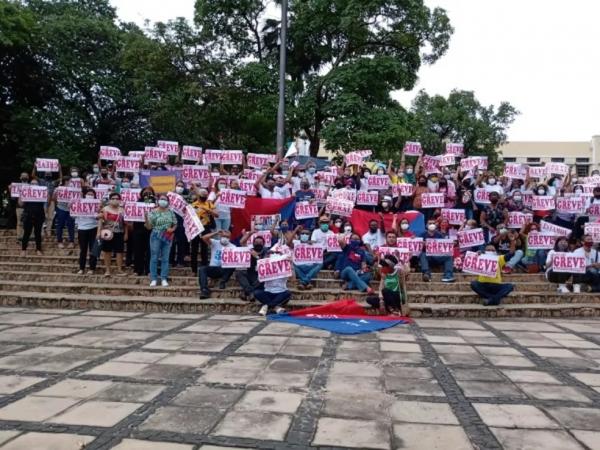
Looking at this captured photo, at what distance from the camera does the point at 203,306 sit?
8.77 metres

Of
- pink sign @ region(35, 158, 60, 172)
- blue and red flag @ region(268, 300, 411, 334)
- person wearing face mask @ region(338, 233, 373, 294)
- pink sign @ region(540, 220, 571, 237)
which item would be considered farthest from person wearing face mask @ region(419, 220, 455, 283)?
pink sign @ region(35, 158, 60, 172)

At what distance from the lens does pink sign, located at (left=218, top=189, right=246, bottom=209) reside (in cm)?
1029

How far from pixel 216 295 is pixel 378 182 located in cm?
483

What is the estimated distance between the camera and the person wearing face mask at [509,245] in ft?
34.9

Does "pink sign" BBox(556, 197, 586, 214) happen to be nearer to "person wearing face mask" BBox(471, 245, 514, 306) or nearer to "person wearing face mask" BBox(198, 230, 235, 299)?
"person wearing face mask" BBox(471, 245, 514, 306)

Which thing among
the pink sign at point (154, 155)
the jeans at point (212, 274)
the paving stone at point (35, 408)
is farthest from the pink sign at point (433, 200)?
the paving stone at point (35, 408)

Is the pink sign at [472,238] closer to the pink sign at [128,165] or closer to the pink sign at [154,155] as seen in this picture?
the pink sign at [154,155]

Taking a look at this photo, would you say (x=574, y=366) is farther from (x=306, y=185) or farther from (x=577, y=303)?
(x=306, y=185)

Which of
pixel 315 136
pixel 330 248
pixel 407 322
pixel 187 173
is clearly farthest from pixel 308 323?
pixel 315 136

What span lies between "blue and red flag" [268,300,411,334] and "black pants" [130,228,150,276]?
3.08 m

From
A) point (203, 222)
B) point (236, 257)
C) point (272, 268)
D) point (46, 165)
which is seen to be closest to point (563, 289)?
point (272, 268)

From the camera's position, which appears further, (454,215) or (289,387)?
(454,215)

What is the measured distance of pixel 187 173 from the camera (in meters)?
13.0

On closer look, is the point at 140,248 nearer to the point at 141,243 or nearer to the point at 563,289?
the point at 141,243
